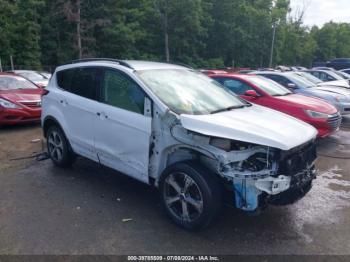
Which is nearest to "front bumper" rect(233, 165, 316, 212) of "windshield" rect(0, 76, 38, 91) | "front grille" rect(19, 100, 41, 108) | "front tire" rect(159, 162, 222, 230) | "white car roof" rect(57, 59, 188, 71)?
"front tire" rect(159, 162, 222, 230)

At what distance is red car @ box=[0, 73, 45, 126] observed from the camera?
8133 mm

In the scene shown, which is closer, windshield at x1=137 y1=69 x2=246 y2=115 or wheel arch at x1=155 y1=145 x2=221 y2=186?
wheel arch at x1=155 y1=145 x2=221 y2=186

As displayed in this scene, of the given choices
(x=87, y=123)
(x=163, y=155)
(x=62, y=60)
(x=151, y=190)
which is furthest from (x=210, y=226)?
(x=62, y=60)

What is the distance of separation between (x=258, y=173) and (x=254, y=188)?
0.15 meters

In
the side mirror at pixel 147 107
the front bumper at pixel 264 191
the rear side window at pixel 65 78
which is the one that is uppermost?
the rear side window at pixel 65 78

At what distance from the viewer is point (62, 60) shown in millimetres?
31125

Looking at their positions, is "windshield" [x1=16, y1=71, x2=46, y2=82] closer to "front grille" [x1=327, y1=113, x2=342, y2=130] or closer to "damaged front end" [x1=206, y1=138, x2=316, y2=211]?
"front grille" [x1=327, y1=113, x2=342, y2=130]

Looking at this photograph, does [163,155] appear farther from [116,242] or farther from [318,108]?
[318,108]

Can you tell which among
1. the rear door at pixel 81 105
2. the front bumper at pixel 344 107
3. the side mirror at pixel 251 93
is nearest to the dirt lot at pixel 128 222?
the rear door at pixel 81 105

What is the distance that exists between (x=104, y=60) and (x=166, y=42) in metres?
30.3

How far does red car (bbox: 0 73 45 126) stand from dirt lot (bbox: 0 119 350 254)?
3289 millimetres

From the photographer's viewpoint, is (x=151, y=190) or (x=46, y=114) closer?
(x=151, y=190)

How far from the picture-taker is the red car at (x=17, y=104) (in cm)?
813

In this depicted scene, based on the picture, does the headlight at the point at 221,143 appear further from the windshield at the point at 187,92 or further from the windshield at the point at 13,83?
the windshield at the point at 13,83
